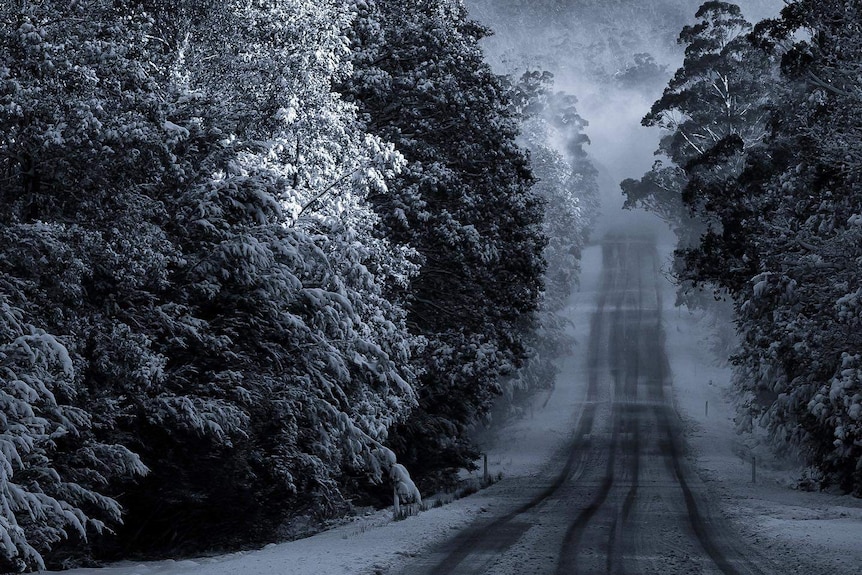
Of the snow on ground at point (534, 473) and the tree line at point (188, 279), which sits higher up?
the tree line at point (188, 279)

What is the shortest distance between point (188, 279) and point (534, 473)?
21700mm

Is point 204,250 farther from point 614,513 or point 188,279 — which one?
point 614,513

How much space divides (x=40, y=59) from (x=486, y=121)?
517 inches

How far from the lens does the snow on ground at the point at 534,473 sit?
45.4 feet

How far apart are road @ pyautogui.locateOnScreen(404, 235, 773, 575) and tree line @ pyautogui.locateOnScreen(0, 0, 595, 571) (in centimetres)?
335

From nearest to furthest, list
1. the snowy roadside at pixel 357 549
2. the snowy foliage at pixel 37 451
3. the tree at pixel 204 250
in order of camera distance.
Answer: the snowy foliage at pixel 37 451
the snowy roadside at pixel 357 549
the tree at pixel 204 250

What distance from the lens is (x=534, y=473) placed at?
36438mm

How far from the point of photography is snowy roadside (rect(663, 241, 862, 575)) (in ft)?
52.4

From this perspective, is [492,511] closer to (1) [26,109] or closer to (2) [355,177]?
(2) [355,177]

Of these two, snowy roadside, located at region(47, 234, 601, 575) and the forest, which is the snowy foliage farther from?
snowy roadside, located at region(47, 234, 601, 575)

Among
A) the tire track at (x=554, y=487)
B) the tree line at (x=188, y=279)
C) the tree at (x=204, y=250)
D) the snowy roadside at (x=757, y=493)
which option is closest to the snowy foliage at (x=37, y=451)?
the tree line at (x=188, y=279)

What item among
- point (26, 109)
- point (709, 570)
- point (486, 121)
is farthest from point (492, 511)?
point (26, 109)

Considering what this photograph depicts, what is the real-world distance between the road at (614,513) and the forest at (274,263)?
304cm

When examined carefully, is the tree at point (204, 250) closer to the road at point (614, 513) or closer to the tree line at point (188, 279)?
the tree line at point (188, 279)
